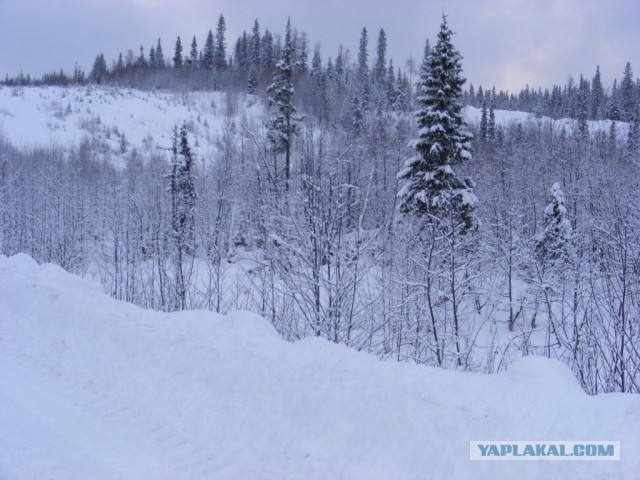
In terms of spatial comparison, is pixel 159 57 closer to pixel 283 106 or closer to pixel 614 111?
pixel 283 106

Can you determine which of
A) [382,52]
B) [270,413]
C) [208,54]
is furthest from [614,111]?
[270,413]

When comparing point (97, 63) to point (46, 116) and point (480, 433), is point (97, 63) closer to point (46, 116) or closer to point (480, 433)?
point (46, 116)

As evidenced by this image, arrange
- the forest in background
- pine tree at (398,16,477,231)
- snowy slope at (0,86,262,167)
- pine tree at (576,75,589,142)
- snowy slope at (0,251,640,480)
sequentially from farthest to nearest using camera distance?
pine tree at (576,75,589,142) → snowy slope at (0,86,262,167) → pine tree at (398,16,477,231) → the forest in background → snowy slope at (0,251,640,480)

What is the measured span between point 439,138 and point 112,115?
67.5m

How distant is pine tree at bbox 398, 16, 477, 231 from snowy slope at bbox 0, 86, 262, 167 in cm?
4788

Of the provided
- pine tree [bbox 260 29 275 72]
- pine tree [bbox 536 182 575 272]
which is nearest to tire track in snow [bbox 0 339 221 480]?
pine tree [bbox 536 182 575 272]

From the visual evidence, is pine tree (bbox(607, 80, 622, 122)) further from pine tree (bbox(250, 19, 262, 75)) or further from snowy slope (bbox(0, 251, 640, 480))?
snowy slope (bbox(0, 251, 640, 480))

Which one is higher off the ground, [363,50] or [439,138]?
[363,50]

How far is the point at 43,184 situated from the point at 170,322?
4303 cm

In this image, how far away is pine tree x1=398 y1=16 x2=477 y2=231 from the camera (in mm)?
18609

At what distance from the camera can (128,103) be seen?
76312 millimetres

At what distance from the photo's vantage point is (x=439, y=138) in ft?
62.4

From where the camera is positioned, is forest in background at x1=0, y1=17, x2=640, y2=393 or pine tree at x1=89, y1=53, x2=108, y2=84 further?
pine tree at x1=89, y1=53, x2=108, y2=84

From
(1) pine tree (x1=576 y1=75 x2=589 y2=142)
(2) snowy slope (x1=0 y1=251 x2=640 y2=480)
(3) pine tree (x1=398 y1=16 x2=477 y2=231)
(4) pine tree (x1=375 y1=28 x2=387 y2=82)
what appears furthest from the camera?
(4) pine tree (x1=375 y1=28 x2=387 y2=82)
